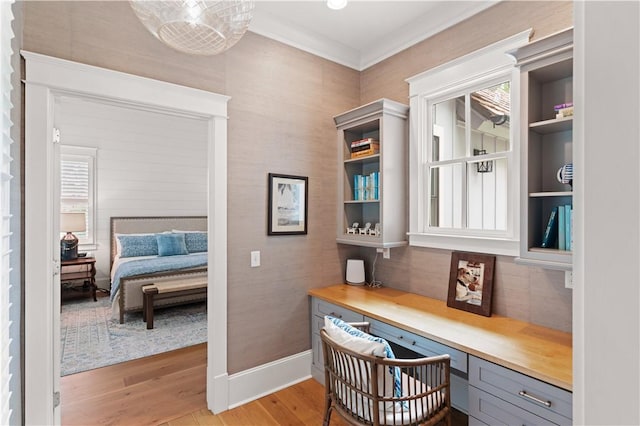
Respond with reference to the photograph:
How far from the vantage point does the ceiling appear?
242 centimetres

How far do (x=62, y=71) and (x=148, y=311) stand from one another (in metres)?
2.89

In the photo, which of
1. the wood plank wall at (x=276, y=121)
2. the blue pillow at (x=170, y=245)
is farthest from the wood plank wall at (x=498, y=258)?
the blue pillow at (x=170, y=245)

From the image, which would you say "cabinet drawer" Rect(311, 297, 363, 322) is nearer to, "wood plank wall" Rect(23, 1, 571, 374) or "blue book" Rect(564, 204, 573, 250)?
"wood plank wall" Rect(23, 1, 571, 374)

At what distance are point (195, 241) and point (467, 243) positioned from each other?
476 cm

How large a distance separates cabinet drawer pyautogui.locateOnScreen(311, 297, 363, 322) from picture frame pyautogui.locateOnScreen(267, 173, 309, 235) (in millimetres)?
607

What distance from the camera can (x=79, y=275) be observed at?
196 inches

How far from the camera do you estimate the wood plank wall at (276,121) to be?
1974 millimetres

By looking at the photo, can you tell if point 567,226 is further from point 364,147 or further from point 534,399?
point 364,147

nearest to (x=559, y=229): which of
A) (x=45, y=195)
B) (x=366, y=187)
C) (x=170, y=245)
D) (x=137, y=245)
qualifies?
(x=366, y=187)

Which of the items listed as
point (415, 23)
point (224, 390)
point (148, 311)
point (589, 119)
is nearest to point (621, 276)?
point (589, 119)

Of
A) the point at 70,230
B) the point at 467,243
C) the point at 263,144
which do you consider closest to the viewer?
the point at 467,243

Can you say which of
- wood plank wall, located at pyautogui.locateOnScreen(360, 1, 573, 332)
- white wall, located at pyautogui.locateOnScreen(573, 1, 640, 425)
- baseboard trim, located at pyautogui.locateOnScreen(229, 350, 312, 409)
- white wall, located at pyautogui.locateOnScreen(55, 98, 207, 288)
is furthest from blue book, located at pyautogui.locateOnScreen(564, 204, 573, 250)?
white wall, located at pyautogui.locateOnScreen(55, 98, 207, 288)

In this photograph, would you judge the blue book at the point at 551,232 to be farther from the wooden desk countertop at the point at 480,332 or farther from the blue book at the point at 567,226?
the wooden desk countertop at the point at 480,332

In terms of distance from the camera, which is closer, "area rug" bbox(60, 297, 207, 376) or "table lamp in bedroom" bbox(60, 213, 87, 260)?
"area rug" bbox(60, 297, 207, 376)
